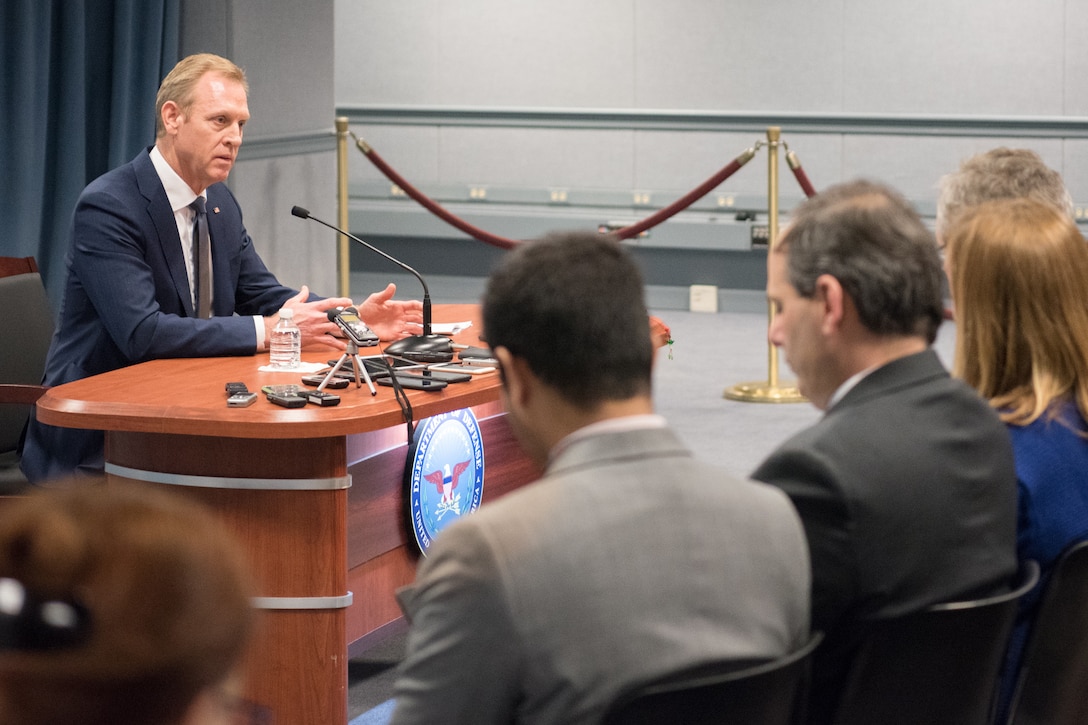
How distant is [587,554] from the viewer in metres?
1.34

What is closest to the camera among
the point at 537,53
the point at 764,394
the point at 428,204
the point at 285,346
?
the point at 285,346

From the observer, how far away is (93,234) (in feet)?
10.9

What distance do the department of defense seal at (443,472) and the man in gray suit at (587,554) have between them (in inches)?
67.4

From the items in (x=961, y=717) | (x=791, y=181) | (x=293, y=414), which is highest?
(x=791, y=181)

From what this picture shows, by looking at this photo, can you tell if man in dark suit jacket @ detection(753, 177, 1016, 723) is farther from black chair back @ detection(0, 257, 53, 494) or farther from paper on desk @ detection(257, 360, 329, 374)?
black chair back @ detection(0, 257, 53, 494)

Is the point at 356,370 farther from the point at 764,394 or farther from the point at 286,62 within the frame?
the point at 764,394

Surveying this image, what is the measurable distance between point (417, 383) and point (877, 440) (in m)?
1.45

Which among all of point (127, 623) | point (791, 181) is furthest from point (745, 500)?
point (791, 181)

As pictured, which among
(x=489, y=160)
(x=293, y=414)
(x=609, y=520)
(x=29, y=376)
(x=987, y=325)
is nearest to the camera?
(x=609, y=520)

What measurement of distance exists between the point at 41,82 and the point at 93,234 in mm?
1873

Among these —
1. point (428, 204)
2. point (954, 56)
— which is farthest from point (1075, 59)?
point (428, 204)

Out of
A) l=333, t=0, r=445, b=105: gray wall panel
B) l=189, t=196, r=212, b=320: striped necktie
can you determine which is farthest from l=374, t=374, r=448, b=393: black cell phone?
l=333, t=0, r=445, b=105: gray wall panel

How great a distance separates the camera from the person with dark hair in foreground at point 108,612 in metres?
0.78

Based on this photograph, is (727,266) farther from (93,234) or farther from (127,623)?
(127,623)
